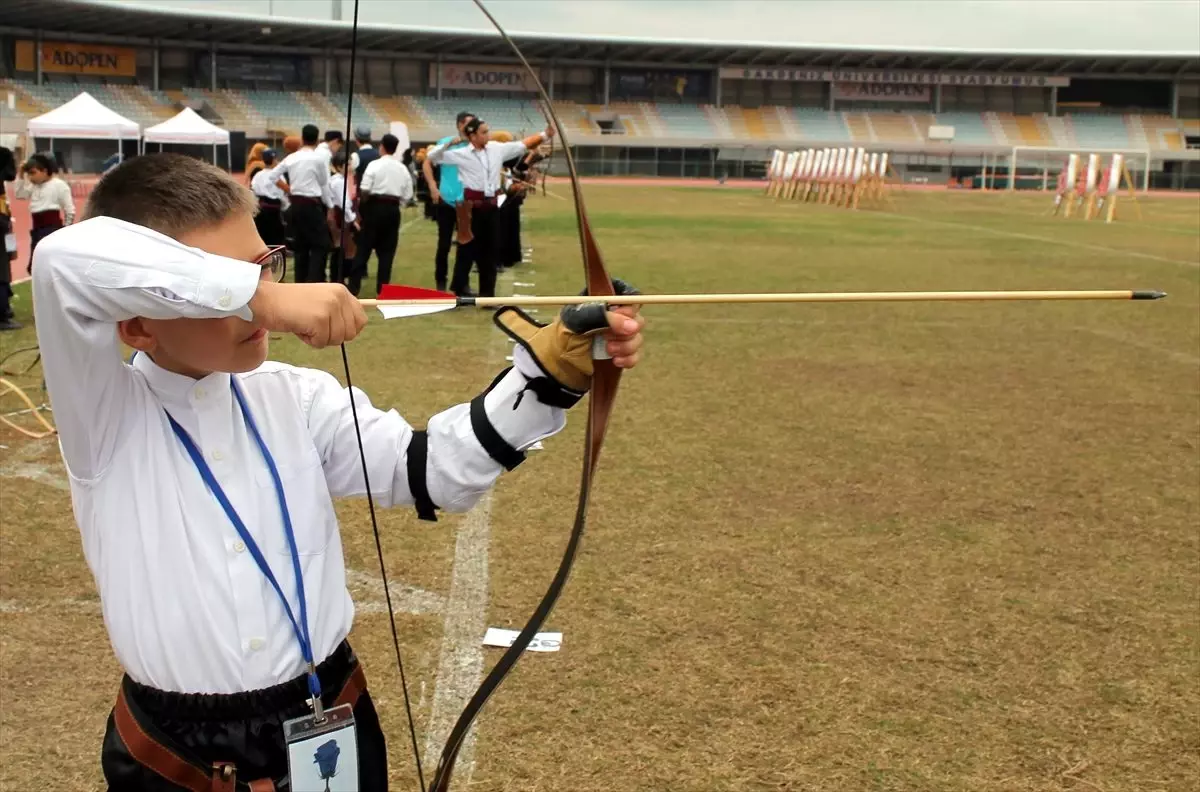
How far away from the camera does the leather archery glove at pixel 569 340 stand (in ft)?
5.68

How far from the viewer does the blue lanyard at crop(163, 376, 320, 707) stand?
1.65 m

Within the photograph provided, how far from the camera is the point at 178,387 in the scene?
1.66 metres

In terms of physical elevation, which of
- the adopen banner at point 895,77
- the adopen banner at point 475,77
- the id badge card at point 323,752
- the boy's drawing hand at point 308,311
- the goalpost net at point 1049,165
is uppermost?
the adopen banner at point 895,77

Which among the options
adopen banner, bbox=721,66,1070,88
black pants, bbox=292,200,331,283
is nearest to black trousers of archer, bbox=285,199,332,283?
black pants, bbox=292,200,331,283

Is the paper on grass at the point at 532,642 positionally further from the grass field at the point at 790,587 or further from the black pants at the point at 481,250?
the black pants at the point at 481,250

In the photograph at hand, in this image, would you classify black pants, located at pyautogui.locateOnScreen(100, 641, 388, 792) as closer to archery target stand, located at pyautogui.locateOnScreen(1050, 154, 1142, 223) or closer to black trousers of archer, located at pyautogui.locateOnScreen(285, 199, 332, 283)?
black trousers of archer, located at pyautogui.locateOnScreen(285, 199, 332, 283)

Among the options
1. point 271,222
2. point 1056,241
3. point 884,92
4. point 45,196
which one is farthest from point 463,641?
point 884,92

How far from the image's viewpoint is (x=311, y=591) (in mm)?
1719

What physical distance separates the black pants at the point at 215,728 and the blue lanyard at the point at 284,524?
0.16ft

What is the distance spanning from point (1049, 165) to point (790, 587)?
57.0 m

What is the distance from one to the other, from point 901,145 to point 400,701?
57.6 meters

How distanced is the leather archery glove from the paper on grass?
1885 millimetres

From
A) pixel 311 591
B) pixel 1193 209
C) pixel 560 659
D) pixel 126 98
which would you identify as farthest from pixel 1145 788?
pixel 126 98

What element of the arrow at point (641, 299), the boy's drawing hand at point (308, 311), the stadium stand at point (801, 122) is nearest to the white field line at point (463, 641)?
the arrow at point (641, 299)
